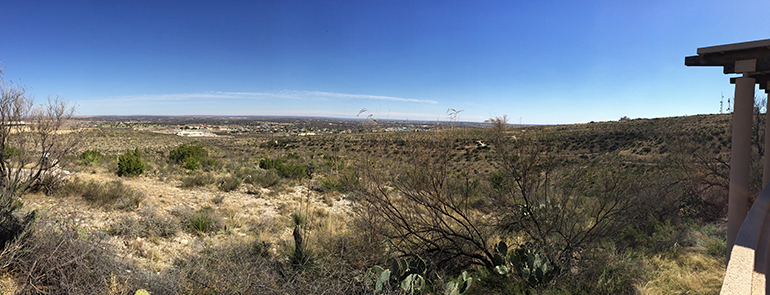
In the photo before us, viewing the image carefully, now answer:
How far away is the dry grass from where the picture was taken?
5.22 meters

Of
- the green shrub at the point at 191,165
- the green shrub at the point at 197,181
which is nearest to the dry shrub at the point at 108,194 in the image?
the green shrub at the point at 197,181

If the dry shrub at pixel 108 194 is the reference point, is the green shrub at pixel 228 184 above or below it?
below

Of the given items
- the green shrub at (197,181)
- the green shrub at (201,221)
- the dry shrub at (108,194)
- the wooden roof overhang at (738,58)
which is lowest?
the green shrub at (201,221)

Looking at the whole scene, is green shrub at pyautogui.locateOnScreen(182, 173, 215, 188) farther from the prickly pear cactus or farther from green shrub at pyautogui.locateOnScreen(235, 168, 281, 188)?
the prickly pear cactus

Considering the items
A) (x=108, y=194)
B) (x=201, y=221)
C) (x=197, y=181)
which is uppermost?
(x=108, y=194)

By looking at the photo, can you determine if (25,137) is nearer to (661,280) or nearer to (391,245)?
(391,245)

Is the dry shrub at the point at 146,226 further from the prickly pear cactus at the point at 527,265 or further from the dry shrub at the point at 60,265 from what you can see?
the prickly pear cactus at the point at 527,265

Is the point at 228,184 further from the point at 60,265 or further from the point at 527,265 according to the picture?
the point at 527,265

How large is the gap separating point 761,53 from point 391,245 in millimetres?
6007

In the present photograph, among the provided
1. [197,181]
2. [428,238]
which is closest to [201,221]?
[428,238]

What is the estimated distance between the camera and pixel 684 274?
584cm

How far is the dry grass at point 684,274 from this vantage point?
522 centimetres

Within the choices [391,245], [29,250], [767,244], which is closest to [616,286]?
[767,244]

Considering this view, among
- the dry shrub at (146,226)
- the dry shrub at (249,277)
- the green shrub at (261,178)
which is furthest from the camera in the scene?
the green shrub at (261,178)
